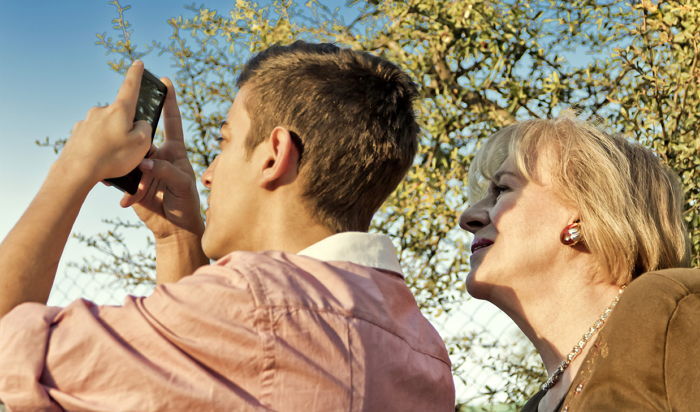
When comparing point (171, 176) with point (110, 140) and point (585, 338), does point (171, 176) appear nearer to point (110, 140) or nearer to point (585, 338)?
point (110, 140)

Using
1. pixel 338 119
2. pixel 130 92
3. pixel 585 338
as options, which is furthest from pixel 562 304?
pixel 130 92

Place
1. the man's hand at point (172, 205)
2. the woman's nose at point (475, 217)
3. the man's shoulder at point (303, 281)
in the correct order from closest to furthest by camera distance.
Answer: the man's shoulder at point (303, 281) < the man's hand at point (172, 205) < the woman's nose at point (475, 217)

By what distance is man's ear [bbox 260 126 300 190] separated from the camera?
166 cm

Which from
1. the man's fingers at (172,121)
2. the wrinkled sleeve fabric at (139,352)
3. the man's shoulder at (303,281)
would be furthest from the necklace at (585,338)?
the wrinkled sleeve fabric at (139,352)

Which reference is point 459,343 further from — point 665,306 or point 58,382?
point 58,382

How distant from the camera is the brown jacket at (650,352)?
1.87 metres

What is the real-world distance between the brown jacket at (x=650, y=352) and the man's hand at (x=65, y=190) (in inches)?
42.7

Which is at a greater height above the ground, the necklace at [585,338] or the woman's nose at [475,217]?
the woman's nose at [475,217]

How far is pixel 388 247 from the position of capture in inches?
63.6

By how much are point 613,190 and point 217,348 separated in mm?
1327

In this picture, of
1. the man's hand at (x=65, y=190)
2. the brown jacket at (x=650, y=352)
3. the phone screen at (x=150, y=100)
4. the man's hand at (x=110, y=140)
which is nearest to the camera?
the man's hand at (x=65, y=190)

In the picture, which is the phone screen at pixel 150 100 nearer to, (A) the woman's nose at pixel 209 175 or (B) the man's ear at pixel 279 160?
(A) the woman's nose at pixel 209 175

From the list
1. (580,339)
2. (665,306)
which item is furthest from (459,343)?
(665,306)

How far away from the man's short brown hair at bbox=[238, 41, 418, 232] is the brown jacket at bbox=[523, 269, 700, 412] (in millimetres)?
612
